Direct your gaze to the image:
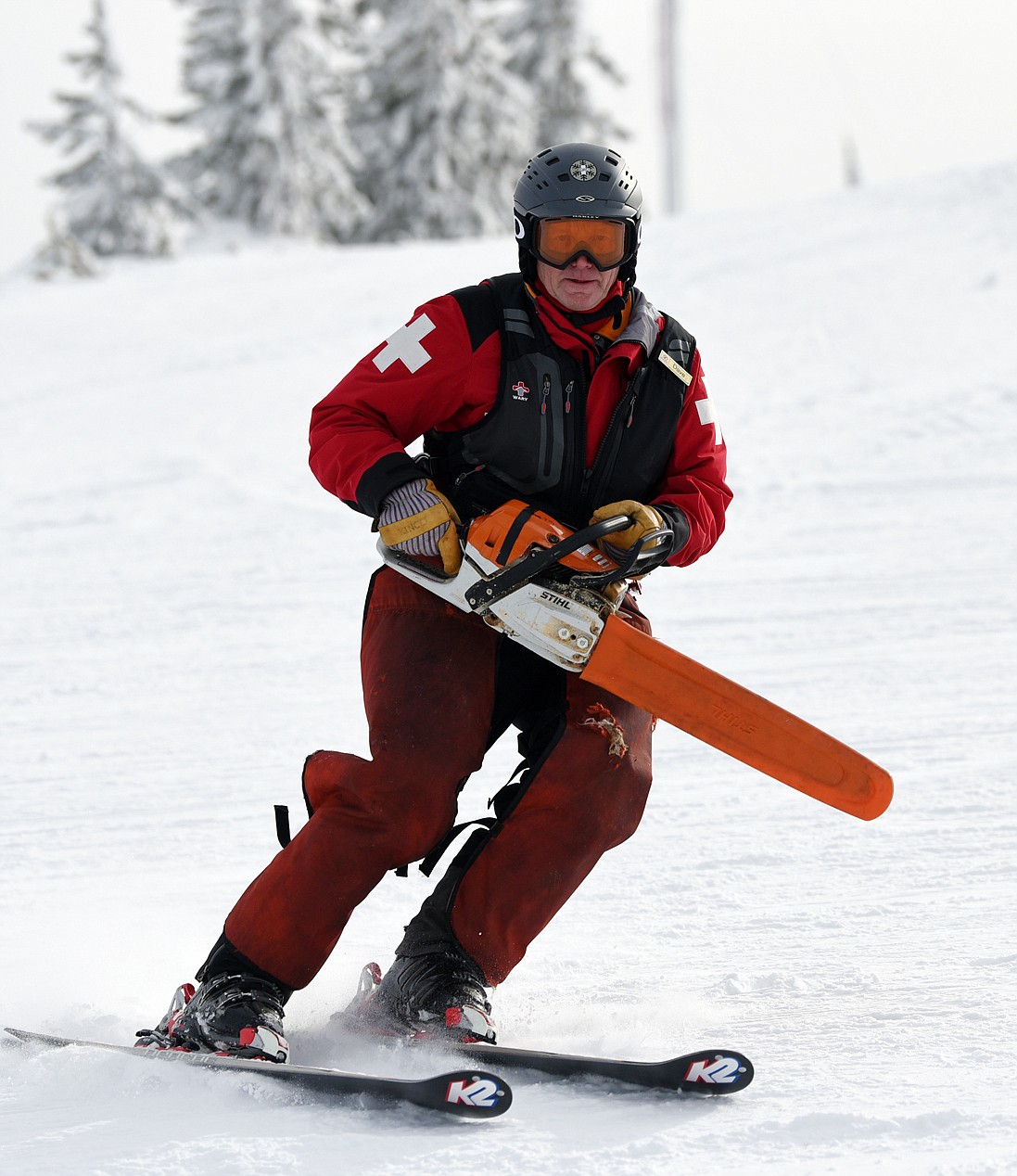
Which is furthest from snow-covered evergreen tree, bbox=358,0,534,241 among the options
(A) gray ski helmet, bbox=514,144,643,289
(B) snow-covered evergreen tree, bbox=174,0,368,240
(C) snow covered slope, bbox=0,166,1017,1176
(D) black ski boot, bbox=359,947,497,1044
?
(D) black ski boot, bbox=359,947,497,1044

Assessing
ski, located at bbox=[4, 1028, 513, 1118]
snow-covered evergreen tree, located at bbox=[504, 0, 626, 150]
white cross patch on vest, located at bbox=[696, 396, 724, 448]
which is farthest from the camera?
snow-covered evergreen tree, located at bbox=[504, 0, 626, 150]

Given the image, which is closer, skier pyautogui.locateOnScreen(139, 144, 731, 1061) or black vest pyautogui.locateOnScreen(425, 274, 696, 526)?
skier pyautogui.locateOnScreen(139, 144, 731, 1061)

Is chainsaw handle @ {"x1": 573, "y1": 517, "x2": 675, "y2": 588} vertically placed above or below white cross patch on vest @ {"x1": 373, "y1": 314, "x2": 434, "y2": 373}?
below

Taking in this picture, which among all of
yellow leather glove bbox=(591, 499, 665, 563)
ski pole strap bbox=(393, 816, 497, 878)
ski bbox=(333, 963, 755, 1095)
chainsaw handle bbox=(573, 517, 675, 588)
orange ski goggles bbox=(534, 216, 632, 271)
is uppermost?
orange ski goggles bbox=(534, 216, 632, 271)

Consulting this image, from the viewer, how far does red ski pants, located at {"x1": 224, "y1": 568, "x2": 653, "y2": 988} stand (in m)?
2.75

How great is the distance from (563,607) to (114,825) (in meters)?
2.18

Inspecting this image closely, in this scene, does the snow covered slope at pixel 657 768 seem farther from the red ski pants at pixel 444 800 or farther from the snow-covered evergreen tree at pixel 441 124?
the snow-covered evergreen tree at pixel 441 124

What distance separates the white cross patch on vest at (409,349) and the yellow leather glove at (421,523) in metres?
0.29

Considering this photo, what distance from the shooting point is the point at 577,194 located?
120 inches

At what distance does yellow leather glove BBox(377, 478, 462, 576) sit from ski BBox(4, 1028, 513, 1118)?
105 cm

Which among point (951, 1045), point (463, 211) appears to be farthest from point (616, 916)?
point (463, 211)

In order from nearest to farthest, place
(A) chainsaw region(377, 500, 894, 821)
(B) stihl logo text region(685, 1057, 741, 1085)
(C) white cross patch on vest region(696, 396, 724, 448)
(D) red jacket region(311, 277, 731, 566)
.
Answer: (B) stihl logo text region(685, 1057, 741, 1085)
(A) chainsaw region(377, 500, 894, 821)
(D) red jacket region(311, 277, 731, 566)
(C) white cross patch on vest region(696, 396, 724, 448)

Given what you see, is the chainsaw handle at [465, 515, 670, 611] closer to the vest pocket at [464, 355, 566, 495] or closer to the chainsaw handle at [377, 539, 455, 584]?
the chainsaw handle at [377, 539, 455, 584]

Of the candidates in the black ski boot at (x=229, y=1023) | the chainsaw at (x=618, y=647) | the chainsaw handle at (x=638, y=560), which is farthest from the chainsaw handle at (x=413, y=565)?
the black ski boot at (x=229, y=1023)
